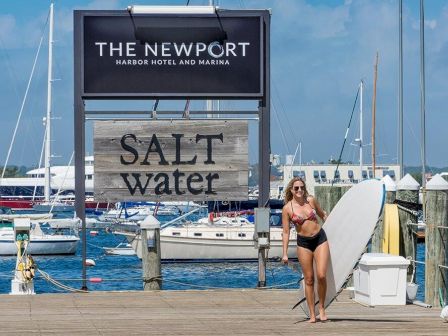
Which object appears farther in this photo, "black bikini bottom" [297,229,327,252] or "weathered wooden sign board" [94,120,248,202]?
"weathered wooden sign board" [94,120,248,202]

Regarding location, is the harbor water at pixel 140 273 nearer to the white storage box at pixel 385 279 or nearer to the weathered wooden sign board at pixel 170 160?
the weathered wooden sign board at pixel 170 160

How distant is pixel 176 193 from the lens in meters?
19.5

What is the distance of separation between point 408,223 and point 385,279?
148 cm

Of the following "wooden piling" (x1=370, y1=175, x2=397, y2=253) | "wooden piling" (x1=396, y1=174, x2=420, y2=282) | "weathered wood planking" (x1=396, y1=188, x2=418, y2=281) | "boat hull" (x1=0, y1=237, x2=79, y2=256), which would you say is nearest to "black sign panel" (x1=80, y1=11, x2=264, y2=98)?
"wooden piling" (x1=370, y1=175, x2=397, y2=253)

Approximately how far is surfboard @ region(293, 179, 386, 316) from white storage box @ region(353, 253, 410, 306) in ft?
5.16

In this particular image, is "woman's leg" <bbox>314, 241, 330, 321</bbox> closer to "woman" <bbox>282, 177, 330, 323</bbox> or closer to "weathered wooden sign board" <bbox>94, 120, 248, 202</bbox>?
"woman" <bbox>282, 177, 330, 323</bbox>

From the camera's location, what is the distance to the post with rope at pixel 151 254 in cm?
1975

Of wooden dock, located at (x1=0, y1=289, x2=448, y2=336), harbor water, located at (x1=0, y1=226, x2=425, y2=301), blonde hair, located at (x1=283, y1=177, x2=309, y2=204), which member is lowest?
harbor water, located at (x1=0, y1=226, x2=425, y2=301)

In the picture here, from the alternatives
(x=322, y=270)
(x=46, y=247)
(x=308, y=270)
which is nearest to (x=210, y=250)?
(x=46, y=247)

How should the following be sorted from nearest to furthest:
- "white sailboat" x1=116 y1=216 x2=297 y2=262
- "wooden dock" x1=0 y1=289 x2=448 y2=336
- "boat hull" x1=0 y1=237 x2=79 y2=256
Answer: "wooden dock" x1=0 y1=289 x2=448 y2=336, "white sailboat" x1=116 y1=216 x2=297 y2=262, "boat hull" x1=0 y1=237 x2=79 y2=256

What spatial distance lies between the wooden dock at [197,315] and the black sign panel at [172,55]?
3.31 metres

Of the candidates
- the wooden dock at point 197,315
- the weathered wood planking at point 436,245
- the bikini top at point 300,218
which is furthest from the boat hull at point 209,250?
the bikini top at point 300,218

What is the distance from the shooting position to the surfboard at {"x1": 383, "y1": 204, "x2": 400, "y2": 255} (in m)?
17.5

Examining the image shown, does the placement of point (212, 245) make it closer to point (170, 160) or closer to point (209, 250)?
point (209, 250)
